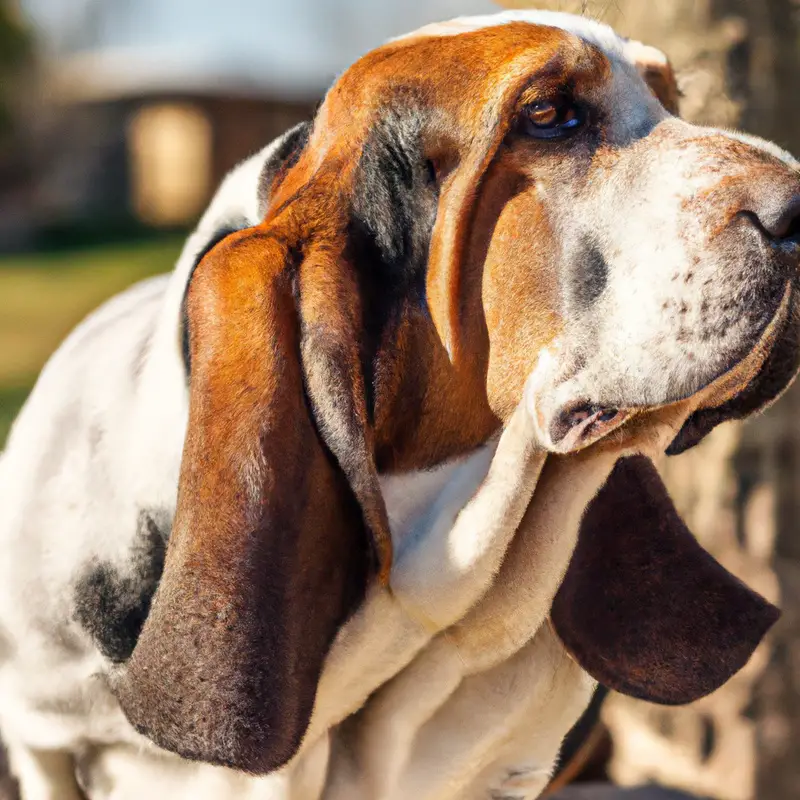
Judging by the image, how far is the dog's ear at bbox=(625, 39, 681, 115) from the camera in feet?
6.85

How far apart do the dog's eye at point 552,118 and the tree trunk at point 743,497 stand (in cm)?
165

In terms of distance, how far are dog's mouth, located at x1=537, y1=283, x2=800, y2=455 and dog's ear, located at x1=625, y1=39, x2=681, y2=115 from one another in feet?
1.65

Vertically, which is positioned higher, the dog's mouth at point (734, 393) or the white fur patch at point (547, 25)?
the white fur patch at point (547, 25)

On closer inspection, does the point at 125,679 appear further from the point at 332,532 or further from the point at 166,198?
the point at 166,198

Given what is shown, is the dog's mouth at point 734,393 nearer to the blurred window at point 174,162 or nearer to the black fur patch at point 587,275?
the black fur patch at point 587,275

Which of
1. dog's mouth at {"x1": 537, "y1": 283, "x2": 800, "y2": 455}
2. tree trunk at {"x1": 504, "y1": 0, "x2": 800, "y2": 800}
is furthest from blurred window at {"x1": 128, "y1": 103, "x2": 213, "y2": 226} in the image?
dog's mouth at {"x1": 537, "y1": 283, "x2": 800, "y2": 455}

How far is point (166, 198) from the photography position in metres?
21.9

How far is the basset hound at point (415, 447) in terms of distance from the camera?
1810mm

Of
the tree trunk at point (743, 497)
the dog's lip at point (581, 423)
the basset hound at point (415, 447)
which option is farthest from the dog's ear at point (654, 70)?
the tree trunk at point (743, 497)

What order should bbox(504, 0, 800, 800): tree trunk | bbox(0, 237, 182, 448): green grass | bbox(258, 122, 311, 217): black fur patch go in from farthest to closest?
1. bbox(0, 237, 182, 448): green grass
2. bbox(504, 0, 800, 800): tree trunk
3. bbox(258, 122, 311, 217): black fur patch

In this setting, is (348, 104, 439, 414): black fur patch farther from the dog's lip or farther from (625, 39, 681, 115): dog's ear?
(625, 39, 681, 115): dog's ear

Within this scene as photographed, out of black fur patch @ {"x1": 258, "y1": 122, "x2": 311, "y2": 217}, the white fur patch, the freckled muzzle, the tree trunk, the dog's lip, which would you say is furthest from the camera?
the tree trunk

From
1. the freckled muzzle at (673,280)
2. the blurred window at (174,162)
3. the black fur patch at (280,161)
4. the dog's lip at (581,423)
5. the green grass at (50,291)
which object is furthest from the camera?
the blurred window at (174,162)

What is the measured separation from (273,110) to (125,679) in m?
20.7
